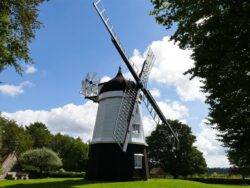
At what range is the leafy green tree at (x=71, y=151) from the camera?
286ft

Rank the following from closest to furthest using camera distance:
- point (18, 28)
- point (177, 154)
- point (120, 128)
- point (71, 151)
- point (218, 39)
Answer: point (218, 39) < point (18, 28) < point (120, 128) < point (177, 154) < point (71, 151)

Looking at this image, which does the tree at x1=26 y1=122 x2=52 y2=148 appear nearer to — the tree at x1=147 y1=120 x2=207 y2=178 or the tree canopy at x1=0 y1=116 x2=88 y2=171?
the tree canopy at x1=0 y1=116 x2=88 y2=171

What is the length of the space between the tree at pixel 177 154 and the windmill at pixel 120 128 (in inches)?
1120

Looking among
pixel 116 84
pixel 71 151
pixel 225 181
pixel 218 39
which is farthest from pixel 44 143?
pixel 218 39

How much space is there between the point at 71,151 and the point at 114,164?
54.7 m

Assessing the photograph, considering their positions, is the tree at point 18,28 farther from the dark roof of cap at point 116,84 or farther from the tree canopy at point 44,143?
the tree canopy at point 44,143

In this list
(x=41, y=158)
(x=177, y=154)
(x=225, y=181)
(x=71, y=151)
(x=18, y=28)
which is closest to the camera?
(x=18, y=28)

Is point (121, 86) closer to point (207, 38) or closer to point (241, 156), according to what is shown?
point (241, 156)

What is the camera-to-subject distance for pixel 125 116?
128ft

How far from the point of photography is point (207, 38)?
12500 mm

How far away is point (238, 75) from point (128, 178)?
27.8 meters

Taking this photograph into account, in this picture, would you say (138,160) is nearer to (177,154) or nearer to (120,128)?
(120,128)

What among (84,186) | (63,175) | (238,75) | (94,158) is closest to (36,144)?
(63,175)

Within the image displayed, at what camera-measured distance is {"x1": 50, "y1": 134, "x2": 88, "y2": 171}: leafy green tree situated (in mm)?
87250
